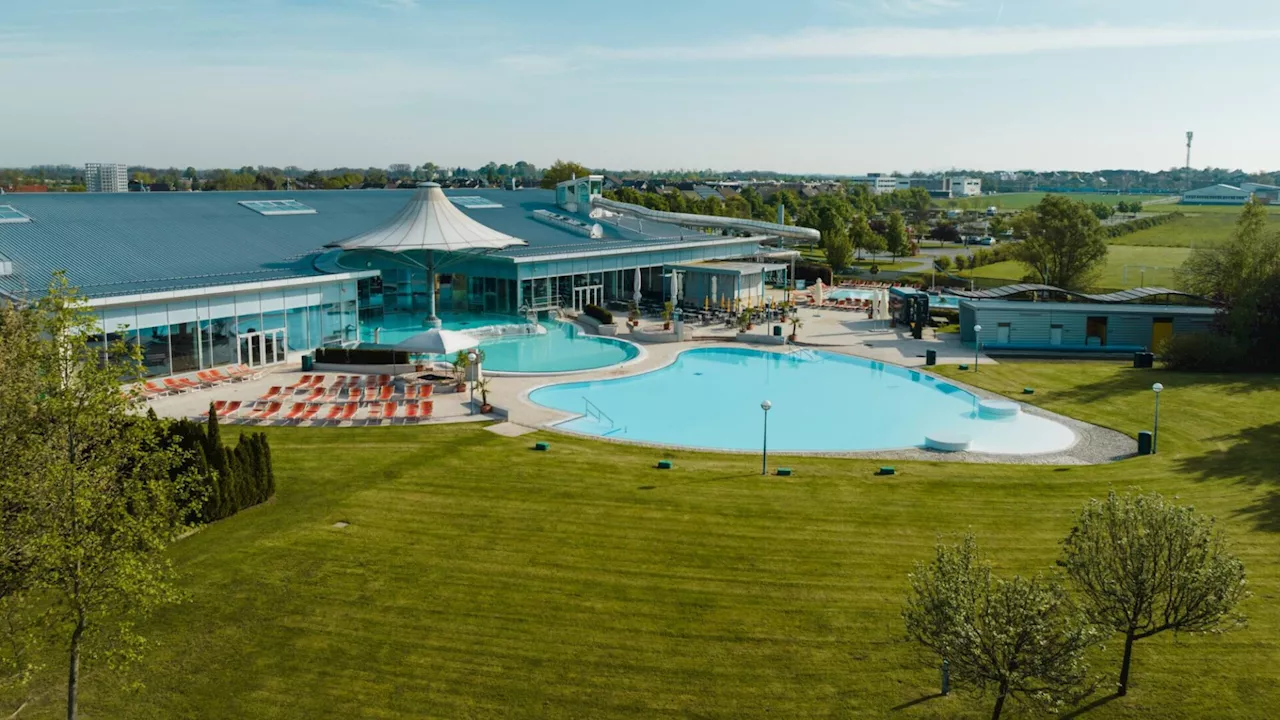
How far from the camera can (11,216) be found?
34.3 m

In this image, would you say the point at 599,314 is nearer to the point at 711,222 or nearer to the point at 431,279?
the point at 431,279

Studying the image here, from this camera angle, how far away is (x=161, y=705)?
482 inches

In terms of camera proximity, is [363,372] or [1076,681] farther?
[363,372]

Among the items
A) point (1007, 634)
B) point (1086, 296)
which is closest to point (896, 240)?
point (1086, 296)

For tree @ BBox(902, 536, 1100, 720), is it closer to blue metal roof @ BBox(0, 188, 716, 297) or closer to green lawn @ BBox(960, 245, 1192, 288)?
blue metal roof @ BBox(0, 188, 716, 297)

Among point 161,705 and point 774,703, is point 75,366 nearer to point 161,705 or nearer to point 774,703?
point 161,705

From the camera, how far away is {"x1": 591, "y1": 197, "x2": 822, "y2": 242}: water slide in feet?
186

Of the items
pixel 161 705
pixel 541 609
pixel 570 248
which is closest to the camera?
pixel 161 705

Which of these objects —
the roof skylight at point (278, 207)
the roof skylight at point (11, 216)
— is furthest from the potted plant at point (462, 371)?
the roof skylight at point (278, 207)

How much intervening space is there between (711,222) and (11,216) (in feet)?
115

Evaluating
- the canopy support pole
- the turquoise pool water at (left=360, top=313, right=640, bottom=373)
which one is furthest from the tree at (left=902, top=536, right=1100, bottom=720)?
the canopy support pole

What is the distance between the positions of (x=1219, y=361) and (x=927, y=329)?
40.4ft

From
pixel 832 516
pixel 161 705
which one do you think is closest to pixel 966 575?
pixel 832 516

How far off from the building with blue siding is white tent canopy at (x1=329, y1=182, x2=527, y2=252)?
1.21 meters
